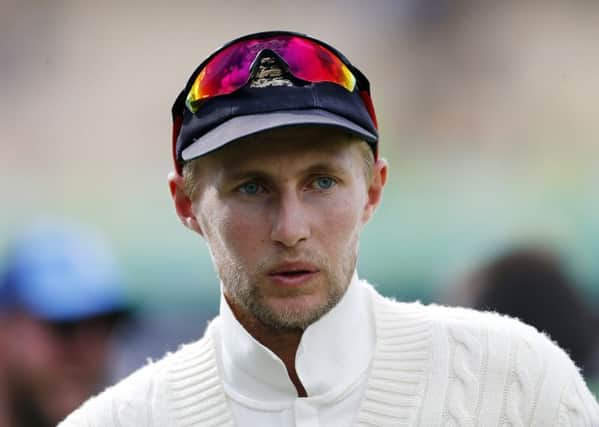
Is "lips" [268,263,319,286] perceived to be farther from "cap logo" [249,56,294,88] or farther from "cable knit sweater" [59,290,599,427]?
"cap logo" [249,56,294,88]

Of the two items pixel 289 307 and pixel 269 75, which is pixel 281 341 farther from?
pixel 269 75

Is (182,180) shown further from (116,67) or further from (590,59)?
(590,59)

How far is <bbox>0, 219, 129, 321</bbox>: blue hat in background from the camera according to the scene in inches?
231

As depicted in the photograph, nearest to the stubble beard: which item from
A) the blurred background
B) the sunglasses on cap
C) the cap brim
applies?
the cap brim

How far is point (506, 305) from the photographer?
584 cm

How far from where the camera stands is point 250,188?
3.14 meters

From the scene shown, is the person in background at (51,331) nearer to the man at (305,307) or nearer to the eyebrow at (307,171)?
the man at (305,307)

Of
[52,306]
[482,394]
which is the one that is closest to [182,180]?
[482,394]

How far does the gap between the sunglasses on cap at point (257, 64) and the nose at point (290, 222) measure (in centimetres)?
32

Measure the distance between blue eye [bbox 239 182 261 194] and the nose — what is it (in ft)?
0.28

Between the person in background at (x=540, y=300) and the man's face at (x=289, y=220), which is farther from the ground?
the man's face at (x=289, y=220)

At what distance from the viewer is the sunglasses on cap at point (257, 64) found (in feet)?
10.4

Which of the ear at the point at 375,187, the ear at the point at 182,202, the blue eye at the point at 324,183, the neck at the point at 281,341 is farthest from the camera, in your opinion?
the ear at the point at 182,202

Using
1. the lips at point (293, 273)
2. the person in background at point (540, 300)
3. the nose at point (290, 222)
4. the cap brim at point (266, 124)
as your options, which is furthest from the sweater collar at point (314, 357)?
the person in background at point (540, 300)
